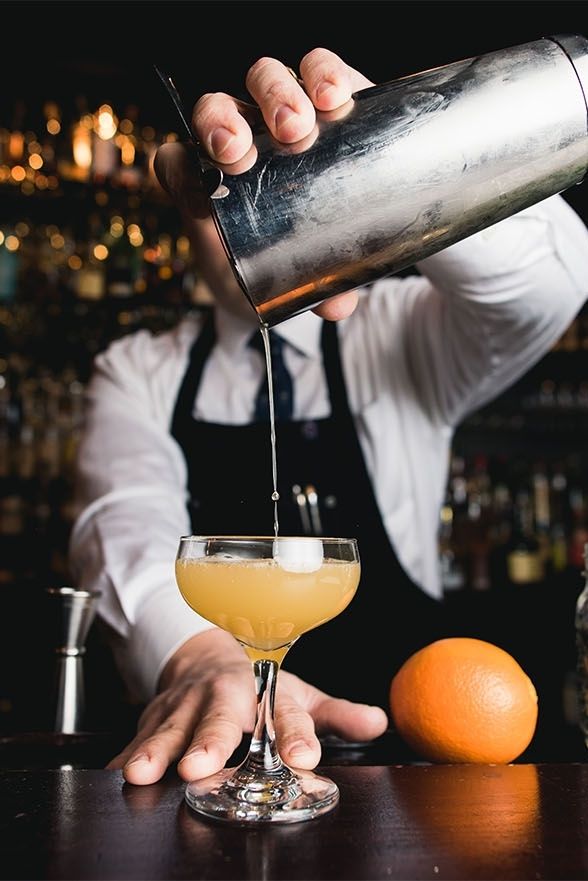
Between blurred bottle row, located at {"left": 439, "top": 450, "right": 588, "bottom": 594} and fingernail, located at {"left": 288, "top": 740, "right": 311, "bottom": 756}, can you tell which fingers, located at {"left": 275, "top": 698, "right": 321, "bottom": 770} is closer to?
fingernail, located at {"left": 288, "top": 740, "right": 311, "bottom": 756}

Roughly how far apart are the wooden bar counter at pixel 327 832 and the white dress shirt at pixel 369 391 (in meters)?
0.45

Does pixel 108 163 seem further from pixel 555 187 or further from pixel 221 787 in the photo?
pixel 221 787

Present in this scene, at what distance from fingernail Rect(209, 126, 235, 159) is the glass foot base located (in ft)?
1.73

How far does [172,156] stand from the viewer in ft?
2.92

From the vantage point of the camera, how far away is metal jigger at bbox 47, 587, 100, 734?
3.68ft

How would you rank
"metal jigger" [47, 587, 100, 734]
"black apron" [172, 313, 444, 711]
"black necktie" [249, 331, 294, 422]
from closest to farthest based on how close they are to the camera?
"metal jigger" [47, 587, 100, 734] → "black apron" [172, 313, 444, 711] → "black necktie" [249, 331, 294, 422]

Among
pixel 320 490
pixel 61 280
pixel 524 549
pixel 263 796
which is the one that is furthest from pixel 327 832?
pixel 524 549

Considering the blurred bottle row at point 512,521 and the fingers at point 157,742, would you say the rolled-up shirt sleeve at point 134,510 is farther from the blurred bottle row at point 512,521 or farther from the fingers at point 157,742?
the blurred bottle row at point 512,521

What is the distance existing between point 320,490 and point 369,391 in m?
0.24

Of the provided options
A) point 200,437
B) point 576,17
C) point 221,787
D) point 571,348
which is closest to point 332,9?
point 576,17

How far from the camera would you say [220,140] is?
28.7 inches

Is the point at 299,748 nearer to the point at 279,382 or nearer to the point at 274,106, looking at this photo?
the point at 274,106

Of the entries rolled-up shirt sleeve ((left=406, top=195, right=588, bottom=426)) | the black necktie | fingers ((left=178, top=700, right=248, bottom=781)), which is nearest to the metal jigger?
fingers ((left=178, top=700, right=248, bottom=781))

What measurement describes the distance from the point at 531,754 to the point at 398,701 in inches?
7.5
